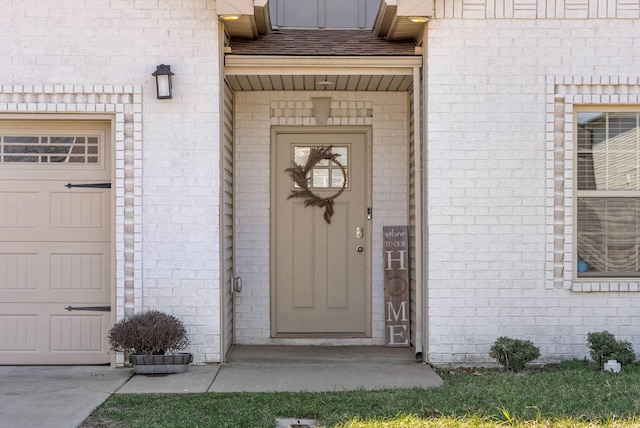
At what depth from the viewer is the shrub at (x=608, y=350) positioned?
7.36m

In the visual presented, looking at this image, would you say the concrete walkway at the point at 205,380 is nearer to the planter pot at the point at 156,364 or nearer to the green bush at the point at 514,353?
the planter pot at the point at 156,364

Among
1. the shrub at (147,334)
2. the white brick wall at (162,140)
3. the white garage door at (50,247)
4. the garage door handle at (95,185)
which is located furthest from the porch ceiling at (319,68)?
the shrub at (147,334)

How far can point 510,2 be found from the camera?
7957 mm

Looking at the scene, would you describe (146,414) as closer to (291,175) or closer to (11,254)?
(11,254)

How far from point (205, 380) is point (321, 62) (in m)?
3.33

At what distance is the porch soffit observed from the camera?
8031 millimetres

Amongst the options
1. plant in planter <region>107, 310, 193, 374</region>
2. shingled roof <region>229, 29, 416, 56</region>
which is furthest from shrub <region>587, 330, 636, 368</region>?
plant in planter <region>107, 310, 193, 374</region>

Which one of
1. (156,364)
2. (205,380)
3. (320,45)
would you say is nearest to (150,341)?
(156,364)

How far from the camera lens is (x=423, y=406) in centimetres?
589

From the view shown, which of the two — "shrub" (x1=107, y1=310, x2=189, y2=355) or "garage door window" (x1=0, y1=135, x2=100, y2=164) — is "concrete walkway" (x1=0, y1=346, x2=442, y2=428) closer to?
"shrub" (x1=107, y1=310, x2=189, y2=355)

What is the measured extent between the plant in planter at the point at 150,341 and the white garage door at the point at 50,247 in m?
0.72

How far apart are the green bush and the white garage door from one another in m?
3.89

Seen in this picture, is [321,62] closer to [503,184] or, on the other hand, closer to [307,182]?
[307,182]

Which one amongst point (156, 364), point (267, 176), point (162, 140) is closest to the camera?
point (156, 364)
